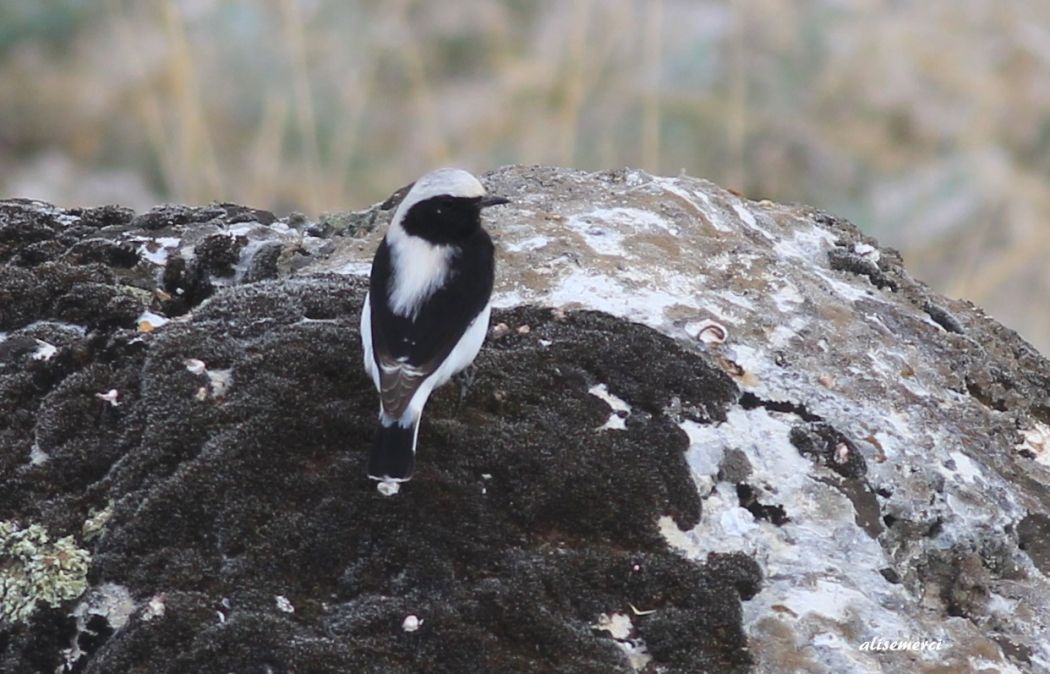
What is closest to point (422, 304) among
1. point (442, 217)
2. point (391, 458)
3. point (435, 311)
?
point (435, 311)

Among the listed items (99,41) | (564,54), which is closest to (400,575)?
(564,54)

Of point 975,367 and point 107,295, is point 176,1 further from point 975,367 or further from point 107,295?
point 975,367

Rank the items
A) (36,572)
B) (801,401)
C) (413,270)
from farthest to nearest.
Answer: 1. (413,270)
2. (801,401)
3. (36,572)

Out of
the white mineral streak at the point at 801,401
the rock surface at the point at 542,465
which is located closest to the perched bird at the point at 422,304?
the rock surface at the point at 542,465

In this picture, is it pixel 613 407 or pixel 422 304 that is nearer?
pixel 613 407

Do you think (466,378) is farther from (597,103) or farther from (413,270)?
(597,103)

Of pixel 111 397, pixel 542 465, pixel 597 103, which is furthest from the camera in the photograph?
pixel 597 103

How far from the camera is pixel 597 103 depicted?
9.77 meters

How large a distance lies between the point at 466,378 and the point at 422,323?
0.79 ft

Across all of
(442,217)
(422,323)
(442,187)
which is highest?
(442,187)

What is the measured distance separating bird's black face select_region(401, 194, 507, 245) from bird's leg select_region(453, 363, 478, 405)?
578mm

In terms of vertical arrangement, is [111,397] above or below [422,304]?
below

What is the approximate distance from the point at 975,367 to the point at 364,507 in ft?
8.02

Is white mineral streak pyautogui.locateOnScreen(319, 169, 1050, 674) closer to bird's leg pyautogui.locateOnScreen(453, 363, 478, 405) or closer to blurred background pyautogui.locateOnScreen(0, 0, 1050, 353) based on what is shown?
bird's leg pyautogui.locateOnScreen(453, 363, 478, 405)
